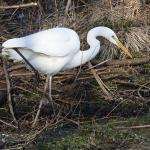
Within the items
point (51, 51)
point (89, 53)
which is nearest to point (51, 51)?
point (51, 51)

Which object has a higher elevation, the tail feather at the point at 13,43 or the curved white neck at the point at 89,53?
the tail feather at the point at 13,43

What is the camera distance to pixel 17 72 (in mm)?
8711

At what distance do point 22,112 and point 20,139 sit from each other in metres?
1.40

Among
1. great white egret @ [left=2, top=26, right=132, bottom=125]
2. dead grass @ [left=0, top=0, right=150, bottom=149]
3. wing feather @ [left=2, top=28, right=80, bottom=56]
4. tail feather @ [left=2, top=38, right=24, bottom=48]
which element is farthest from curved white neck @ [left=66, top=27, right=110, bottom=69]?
tail feather @ [left=2, top=38, right=24, bottom=48]

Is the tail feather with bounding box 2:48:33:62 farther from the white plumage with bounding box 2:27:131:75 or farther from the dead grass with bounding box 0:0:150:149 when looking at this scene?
the dead grass with bounding box 0:0:150:149

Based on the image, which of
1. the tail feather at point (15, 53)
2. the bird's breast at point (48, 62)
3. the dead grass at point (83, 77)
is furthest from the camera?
the bird's breast at point (48, 62)

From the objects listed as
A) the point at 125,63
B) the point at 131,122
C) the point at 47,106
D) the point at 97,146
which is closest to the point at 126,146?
the point at 97,146

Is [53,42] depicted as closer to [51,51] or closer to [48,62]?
[51,51]

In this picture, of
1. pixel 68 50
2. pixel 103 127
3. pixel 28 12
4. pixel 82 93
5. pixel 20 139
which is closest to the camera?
pixel 20 139

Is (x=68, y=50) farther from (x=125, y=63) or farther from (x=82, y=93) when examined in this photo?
(x=125, y=63)

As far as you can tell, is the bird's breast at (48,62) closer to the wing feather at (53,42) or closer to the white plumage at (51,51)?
the white plumage at (51,51)

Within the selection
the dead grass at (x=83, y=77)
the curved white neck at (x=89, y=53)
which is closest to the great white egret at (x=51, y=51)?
the curved white neck at (x=89, y=53)

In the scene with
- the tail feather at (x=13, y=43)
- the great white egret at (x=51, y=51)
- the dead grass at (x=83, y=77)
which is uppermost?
the tail feather at (x=13, y=43)

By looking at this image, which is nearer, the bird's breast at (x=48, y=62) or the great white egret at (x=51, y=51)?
the great white egret at (x=51, y=51)
